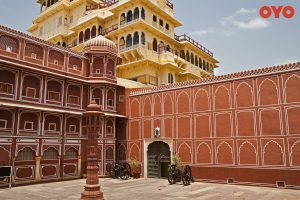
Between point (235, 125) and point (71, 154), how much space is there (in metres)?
13.2

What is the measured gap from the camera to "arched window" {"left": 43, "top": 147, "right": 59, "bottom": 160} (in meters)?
20.4

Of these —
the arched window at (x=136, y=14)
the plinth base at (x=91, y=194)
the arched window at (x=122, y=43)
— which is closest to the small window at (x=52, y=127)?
the plinth base at (x=91, y=194)

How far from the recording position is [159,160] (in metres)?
22.5

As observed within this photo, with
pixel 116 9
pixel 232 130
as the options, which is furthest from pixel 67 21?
pixel 232 130

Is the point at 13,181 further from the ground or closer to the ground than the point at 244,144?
closer to the ground

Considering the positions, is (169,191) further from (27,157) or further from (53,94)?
(53,94)

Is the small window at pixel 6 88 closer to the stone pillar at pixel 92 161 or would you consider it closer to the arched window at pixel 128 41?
the stone pillar at pixel 92 161

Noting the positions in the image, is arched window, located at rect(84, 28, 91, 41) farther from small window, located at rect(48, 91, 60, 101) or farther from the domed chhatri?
small window, located at rect(48, 91, 60, 101)

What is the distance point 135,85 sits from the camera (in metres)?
28.6

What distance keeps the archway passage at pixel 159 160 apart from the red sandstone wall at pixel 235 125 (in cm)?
90

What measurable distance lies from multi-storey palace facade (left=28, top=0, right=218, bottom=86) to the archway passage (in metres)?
9.41

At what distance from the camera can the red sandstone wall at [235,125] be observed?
56.0 feet

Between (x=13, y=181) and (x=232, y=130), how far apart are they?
1556 centimetres

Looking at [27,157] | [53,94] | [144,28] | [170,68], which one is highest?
[144,28]
